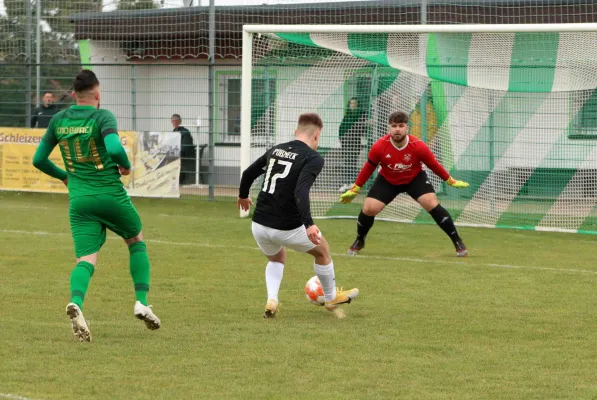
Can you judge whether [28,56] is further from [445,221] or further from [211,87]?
[445,221]

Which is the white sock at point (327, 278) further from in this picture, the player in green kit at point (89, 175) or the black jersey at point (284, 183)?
the player in green kit at point (89, 175)

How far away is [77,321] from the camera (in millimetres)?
7156

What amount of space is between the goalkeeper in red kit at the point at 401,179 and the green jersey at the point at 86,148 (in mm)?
5023

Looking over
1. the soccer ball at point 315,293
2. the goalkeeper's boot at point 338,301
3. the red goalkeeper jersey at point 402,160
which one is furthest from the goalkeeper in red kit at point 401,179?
the goalkeeper's boot at point 338,301

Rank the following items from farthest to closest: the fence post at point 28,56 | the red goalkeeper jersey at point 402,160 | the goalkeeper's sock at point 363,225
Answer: the fence post at point 28,56 → the goalkeeper's sock at point 363,225 → the red goalkeeper jersey at point 402,160

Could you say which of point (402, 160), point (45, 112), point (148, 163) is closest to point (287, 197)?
point (402, 160)

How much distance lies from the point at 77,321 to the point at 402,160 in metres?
6.01

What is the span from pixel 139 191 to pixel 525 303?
11518mm

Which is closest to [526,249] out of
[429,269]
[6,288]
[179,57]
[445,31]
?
[429,269]

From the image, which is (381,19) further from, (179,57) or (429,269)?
(429,269)

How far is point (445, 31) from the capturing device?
15.1 meters

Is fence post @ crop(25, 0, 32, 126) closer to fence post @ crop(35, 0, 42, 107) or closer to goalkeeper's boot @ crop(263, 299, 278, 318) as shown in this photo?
fence post @ crop(35, 0, 42, 107)

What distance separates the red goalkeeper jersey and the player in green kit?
5.21 meters

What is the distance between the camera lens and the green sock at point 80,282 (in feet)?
24.1
